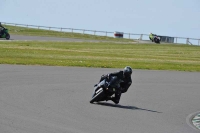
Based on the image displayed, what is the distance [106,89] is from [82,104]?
0.88m

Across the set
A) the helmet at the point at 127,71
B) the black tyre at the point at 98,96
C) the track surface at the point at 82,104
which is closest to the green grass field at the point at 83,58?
the track surface at the point at 82,104

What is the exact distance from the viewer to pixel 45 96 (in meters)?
17.2

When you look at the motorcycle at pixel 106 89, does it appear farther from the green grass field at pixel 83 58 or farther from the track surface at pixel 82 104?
the green grass field at pixel 83 58

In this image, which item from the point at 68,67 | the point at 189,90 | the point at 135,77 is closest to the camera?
the point at 189,90

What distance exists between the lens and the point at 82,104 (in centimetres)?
1617

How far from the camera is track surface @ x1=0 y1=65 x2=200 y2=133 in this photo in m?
12.4

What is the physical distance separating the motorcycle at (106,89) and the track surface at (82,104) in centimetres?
26

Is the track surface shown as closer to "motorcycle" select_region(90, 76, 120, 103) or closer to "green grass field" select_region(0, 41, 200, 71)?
"motorcycle" select_region(90, 76, 120, 103)

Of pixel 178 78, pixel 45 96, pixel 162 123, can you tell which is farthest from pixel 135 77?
pixel 162 123

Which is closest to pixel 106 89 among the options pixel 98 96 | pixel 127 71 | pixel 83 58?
pixel 98 96

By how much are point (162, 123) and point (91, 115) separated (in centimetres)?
178

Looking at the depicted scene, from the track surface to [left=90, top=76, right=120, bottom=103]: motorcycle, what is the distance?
0.86 ft

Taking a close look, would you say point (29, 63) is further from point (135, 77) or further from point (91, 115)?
point (91, 115)

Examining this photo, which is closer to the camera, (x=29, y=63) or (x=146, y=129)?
(x=146, y=129)
